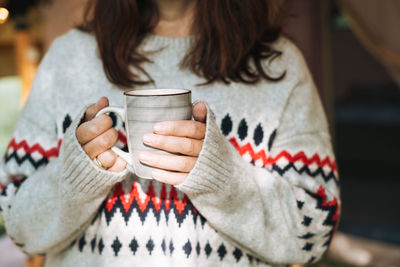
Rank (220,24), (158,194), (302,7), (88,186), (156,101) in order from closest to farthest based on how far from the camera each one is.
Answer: (156,101)
(88,186)
(158,194)
(220,24)
(302,7)

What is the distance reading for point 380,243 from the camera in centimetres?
262

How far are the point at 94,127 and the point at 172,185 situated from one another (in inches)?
7.6

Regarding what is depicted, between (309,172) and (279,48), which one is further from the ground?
(279,48)

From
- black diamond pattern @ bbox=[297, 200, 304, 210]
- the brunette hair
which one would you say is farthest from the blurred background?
black diamond pattern @ bbox=[297, 200, 304, 210]

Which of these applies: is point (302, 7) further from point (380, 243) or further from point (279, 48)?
point (380, 243)

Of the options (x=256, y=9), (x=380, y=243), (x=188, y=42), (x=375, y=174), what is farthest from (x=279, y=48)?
(x=375, y=174)

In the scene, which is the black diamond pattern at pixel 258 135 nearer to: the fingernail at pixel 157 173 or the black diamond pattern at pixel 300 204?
the black diamond pattern at pixel 300 204

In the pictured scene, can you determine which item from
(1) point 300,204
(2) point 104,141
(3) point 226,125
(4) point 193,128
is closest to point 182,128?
(4) point 193,128

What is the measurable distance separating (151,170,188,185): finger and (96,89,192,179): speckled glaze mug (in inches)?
0.4

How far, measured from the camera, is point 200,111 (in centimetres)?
62

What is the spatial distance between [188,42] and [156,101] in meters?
0.37

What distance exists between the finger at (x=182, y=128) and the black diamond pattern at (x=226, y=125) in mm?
209

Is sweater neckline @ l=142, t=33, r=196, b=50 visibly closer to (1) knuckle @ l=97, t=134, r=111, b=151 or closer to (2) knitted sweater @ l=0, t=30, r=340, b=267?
(2) knitted sweater @ l=0, t=30, r=340, b=267

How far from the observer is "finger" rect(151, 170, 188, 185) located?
597 millimetres
